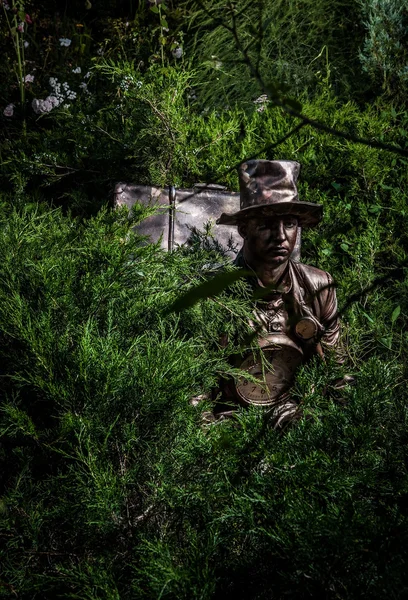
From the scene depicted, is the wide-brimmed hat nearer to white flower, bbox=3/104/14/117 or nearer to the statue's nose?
the statue's nose

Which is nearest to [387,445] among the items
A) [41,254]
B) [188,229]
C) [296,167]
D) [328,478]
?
[328,478]

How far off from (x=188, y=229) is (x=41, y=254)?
1.66m

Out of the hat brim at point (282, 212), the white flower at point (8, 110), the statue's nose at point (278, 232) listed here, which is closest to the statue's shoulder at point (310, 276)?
the hat brim at point (282, 212)

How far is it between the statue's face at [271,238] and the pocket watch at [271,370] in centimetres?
36

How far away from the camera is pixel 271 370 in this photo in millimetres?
3936

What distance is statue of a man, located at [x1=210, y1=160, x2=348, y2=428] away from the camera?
387cm

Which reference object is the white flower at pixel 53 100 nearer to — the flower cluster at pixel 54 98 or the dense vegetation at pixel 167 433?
the flower cluster at pixel 54 98

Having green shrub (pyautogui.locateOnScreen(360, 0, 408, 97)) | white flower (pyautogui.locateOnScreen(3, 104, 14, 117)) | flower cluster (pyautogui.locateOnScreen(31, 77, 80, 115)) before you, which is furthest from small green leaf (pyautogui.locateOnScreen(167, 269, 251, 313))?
white flower (pyautogui.locateOnScreen(3, 104, 14, 117))

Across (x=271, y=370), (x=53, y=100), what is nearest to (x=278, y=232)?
(x=271, y=370)

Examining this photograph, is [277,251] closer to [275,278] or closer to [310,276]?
[275,278]

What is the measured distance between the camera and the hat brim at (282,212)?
12.6 feet

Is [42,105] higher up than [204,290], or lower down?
lower down

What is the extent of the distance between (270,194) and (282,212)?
12cm

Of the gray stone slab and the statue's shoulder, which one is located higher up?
the statue's shoulder
